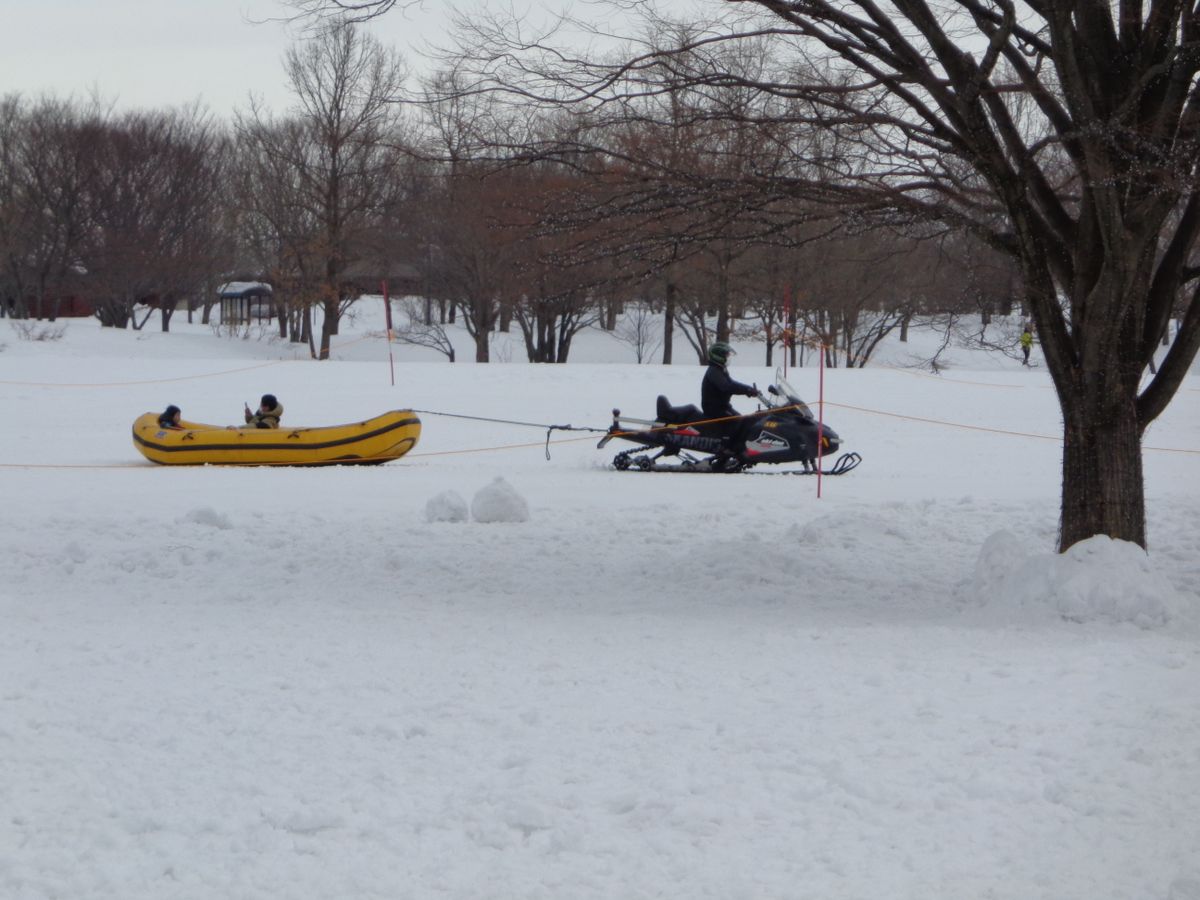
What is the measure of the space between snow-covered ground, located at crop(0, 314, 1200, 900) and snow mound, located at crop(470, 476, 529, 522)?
23 mm

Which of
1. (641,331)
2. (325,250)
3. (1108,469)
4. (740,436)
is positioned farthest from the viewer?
(641,331)

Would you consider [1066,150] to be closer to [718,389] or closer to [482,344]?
[718,389]

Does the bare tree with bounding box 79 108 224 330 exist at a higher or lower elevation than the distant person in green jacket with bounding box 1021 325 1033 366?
higher

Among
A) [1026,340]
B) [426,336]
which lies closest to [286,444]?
[1026,340]

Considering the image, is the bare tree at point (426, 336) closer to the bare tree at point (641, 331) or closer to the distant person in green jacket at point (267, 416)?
the bare tree at point (641, 331)

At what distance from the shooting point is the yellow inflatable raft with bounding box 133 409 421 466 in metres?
17.4

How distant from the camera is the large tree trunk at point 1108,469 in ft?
28.4

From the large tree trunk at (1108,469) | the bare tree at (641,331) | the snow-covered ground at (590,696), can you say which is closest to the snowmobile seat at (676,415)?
the snow-covered ground at (590,696)

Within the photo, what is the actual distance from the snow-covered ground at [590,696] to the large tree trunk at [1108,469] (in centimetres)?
41

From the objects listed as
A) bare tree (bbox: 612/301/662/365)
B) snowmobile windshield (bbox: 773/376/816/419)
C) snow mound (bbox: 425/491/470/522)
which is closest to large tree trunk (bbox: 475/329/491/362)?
bare tree (bbox: 612/301/662/365)

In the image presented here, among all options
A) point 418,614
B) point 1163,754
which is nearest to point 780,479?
point 418,614

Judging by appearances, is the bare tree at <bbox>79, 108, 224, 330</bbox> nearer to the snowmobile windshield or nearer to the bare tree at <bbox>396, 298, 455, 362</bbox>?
the bare tree at <bbox>396, 298, 455, 362</bbox>

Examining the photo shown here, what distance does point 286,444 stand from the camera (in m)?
17.4

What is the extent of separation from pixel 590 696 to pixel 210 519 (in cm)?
571
